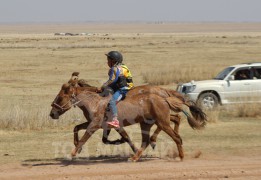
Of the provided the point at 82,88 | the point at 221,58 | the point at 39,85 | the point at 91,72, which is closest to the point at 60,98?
the point at 82,88

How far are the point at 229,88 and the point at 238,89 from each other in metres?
0.31

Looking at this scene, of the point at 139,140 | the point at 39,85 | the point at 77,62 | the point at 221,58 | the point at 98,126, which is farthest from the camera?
the point at 221,58

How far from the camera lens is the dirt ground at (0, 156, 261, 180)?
9.89 m

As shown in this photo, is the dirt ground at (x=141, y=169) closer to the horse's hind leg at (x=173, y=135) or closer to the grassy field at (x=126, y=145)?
the horse's hind leg at (x=173, y=135)

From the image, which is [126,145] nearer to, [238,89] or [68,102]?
[68,102]

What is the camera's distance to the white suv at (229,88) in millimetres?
21062

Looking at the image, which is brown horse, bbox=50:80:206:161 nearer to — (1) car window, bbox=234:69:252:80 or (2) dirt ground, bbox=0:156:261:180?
(2) dirt ground, bbox=0:156:261:180

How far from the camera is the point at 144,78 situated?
32.8 meters

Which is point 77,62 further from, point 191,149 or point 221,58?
point 191,149

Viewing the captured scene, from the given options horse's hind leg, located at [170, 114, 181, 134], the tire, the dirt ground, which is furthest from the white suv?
the dirt ground

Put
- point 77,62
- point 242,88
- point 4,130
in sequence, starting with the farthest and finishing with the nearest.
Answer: point 77,62
point 242,88
point 4,130

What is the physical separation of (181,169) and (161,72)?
22894mm

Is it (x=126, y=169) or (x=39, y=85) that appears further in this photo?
(x=39, y=85)

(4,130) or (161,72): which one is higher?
(161,72)
